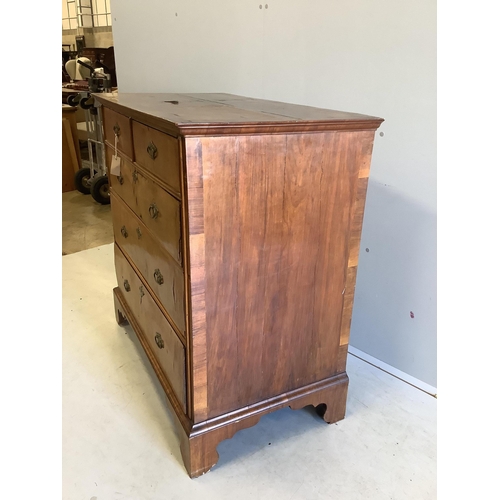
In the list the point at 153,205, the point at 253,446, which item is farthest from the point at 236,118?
the point at 253,446

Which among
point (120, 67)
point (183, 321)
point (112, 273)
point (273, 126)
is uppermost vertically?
point (120, 67)

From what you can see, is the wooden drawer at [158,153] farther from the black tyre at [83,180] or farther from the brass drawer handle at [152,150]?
the black tyre at [83,180]

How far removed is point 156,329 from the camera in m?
1.48

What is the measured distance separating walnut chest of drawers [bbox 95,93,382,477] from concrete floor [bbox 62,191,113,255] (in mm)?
1680

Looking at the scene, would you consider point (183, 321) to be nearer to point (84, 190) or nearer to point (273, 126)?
point (273, 126)

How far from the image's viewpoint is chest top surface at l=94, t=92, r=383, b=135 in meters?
1.01

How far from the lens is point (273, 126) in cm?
107

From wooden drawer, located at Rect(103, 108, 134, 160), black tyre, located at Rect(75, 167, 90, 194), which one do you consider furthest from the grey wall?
black tyre, located at Rect(75, 167, 90, 194)

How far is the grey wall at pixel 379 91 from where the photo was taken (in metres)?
1.41

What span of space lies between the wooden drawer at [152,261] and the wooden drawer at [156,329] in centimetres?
6

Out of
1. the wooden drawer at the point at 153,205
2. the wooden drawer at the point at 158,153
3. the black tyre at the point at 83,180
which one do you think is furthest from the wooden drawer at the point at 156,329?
the black tyre at the point at 83,180

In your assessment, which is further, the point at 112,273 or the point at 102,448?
the point at 112,273

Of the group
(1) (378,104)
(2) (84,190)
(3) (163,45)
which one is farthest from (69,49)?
(1) (378,104)
